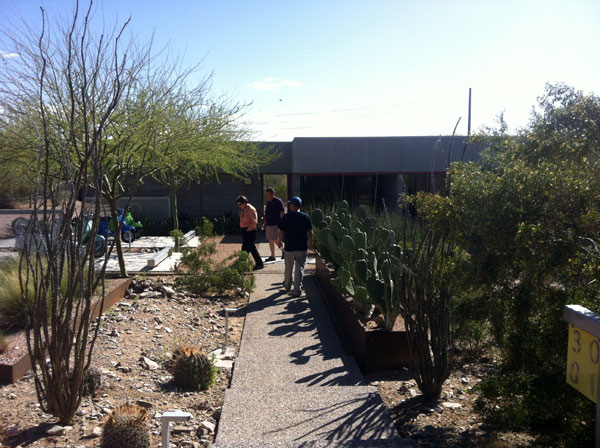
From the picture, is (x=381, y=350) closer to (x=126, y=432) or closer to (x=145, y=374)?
A: (x=145, y=374)

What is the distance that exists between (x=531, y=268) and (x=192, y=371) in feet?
10.9

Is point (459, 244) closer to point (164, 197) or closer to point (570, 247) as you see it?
point (570, 247)

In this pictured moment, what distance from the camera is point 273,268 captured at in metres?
12.9

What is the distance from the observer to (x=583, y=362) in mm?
3312

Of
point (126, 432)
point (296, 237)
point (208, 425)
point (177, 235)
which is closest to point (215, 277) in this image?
point (296, 237)

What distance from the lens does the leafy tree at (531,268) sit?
152 inches

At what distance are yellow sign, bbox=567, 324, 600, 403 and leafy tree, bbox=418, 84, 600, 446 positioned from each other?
1.29ft

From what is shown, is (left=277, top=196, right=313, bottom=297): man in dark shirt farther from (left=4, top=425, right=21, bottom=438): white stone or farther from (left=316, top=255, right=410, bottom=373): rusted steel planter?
(left=4, top=425, right=21, bottom=438): white stone

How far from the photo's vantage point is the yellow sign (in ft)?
10.5

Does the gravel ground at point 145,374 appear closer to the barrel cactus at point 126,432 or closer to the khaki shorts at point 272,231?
the barrel cactus at point 126,432

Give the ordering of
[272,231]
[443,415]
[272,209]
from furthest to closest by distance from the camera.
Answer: [272,231] → [272,209] → [443,415]

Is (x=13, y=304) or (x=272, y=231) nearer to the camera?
(x=13, y=304)

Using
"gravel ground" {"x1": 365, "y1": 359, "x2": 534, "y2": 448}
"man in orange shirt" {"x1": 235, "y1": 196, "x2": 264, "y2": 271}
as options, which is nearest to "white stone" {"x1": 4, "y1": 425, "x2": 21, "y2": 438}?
"gravel ground" {"x1": 365, "y1": 359, "x2": 534, "y2": 448}

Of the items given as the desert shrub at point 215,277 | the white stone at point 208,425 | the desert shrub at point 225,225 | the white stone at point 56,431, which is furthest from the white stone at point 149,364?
the desert shrub at point 225,225
